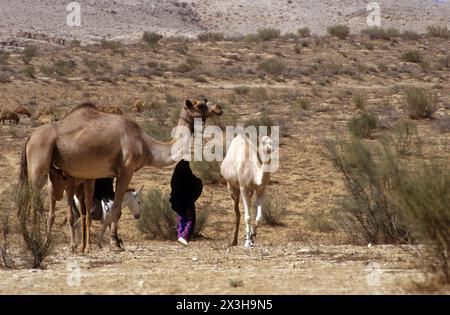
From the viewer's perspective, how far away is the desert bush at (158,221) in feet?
49.8

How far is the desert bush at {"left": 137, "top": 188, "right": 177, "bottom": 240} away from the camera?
49.8 ft

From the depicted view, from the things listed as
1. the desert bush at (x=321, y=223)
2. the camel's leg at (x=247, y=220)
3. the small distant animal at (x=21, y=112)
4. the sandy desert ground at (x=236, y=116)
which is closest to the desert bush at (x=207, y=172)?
the sandy desert ground at (x=236, y=116)

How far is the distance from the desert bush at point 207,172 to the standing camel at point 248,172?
594cm

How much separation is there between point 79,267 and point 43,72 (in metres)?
30.3

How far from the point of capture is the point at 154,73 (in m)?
39.6

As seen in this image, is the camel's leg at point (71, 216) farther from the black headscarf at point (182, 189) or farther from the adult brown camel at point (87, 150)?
the black headscarf at point (182, 189)

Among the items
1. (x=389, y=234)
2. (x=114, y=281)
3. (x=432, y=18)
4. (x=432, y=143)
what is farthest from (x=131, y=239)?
(x=432, y=18)

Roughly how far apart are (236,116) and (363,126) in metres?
4.76

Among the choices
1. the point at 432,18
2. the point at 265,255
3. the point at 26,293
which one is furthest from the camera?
the point at 432,18

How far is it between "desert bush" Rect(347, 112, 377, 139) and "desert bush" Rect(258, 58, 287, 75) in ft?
51.4

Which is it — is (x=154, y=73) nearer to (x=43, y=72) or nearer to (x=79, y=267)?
(x=43, y=72)

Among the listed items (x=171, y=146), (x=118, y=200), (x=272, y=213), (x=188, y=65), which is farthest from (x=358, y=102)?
(x=118, y=200)

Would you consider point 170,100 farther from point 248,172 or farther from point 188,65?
point 248,172

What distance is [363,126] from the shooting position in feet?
77.9
